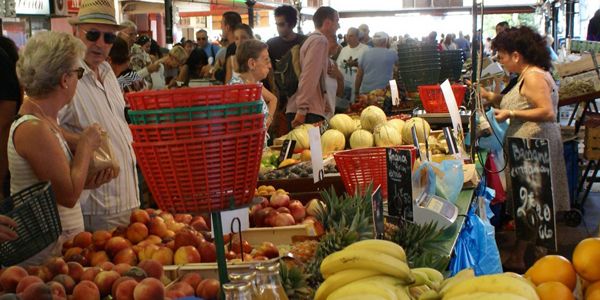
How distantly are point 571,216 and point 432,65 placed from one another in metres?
2.13

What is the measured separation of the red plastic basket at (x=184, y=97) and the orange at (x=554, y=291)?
87 cm

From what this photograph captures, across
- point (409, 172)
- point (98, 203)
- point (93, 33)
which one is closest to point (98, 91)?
point (93, 33)

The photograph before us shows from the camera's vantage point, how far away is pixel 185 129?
5.54ft

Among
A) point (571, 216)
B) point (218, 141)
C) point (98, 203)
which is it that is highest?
point (218, 141)

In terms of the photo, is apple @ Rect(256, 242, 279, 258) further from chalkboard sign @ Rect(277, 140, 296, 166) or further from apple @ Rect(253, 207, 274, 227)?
chalkboard sign @ Rect(277, 140, 296, 166)

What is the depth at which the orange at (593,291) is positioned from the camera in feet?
6.18

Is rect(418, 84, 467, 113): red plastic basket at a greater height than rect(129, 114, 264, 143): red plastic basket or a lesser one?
lesser

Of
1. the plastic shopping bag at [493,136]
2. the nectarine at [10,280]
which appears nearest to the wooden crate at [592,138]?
the plastic shopping bag at [493,136]

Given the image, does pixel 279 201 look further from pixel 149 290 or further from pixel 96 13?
pixel 149 290

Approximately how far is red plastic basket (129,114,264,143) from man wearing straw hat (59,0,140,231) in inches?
81.7

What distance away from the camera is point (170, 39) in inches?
368

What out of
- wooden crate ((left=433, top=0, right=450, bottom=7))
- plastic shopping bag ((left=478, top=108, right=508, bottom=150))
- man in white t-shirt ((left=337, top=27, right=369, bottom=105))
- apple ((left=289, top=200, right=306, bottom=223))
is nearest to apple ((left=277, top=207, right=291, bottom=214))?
apple ((left=289, top=200, right=306, bottom=223))

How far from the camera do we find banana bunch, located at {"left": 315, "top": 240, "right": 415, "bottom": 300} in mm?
1743

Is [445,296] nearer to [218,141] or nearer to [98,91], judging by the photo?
[218,141]
